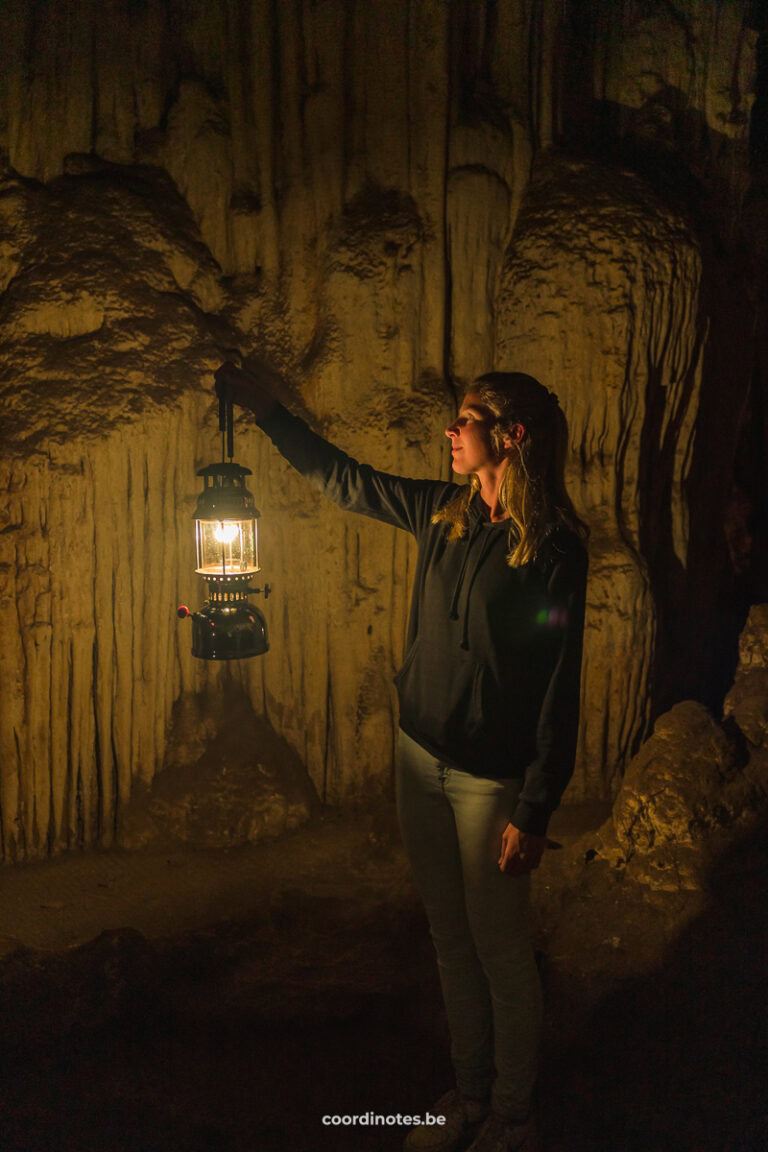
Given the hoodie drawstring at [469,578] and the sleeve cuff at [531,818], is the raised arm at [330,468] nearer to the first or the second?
the hoodie drawstring at [469,578]

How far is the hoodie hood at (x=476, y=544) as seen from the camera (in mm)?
2566

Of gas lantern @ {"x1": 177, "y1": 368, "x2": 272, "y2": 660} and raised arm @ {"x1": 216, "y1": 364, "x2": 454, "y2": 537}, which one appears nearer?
raised arm @ {"x1": 216, "y1": 364, "x2": 454, "y2": 537}

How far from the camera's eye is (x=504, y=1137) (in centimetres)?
275

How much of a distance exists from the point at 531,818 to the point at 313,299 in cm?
367

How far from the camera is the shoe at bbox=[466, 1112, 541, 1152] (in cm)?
273

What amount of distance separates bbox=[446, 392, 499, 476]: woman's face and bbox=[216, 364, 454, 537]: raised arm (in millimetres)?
302

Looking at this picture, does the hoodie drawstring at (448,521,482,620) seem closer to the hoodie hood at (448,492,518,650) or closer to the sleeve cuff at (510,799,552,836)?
the hoodie hood at (448,492,518,650)

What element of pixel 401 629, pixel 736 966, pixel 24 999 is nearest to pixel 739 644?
pixel 401 629

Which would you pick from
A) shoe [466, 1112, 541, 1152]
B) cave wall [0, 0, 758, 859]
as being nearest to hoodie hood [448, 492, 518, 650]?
shoe [466, 1112, 541, 1152]

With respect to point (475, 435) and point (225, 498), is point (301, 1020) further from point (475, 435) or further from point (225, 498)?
point (475, 435)

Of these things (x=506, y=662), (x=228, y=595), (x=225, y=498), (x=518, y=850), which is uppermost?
(x=225, y=498)

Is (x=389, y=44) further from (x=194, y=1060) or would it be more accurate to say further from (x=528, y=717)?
(x=194, y=1060)

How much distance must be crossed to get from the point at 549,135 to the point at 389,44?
3.35 feet

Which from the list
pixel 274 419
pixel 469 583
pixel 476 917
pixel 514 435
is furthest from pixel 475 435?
pixel 476 917
